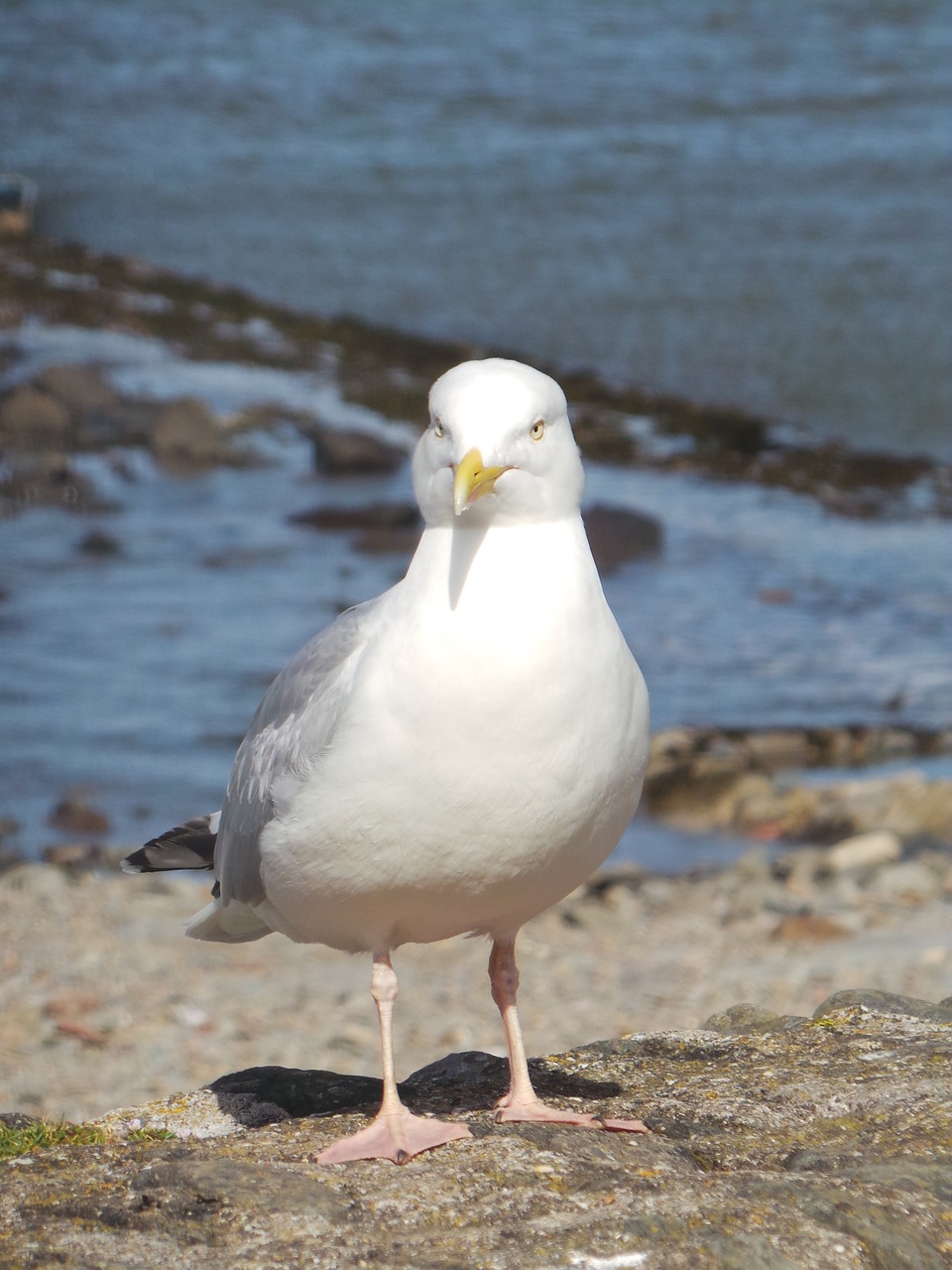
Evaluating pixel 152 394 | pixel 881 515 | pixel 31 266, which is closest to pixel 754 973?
pixel 881 515

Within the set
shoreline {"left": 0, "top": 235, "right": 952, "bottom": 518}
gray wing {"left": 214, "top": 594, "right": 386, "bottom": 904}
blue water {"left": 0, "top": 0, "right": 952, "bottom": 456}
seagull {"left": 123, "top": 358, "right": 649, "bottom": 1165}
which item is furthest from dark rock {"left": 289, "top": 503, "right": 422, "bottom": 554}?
seagull {"left": 123, "top": 358, "right": 649, "bottom": 1165}

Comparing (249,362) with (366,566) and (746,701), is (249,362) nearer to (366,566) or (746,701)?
(366,566)

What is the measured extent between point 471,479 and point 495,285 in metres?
18.3

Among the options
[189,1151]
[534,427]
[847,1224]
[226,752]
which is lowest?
[226,752]

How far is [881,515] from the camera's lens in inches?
560

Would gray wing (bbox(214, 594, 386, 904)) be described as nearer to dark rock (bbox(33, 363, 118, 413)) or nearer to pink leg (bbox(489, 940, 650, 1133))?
pink leg (bbox(489, 940, 650, 1133))

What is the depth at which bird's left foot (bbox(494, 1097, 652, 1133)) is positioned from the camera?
11.1 feet

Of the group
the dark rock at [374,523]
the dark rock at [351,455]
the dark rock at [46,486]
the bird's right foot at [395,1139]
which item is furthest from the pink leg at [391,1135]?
the dark rock at [351,455]

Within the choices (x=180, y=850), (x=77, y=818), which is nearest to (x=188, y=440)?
(x=77, y=818)

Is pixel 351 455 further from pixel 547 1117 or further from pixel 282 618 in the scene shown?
pixel 547 1117

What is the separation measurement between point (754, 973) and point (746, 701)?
341 centimetres

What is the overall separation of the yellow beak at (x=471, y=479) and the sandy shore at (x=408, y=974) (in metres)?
3.41

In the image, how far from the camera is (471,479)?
324 cm

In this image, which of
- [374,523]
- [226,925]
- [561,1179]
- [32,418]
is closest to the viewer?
[561,1179]
